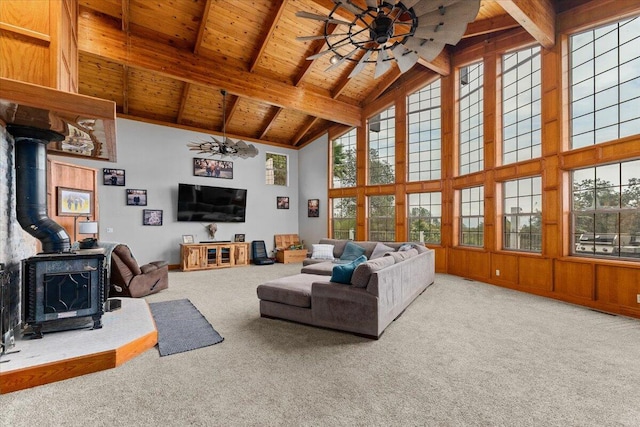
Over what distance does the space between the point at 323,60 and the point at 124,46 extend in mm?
3984

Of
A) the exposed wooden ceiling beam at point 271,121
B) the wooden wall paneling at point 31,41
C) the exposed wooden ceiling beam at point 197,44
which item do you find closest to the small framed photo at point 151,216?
the exposed wooden ceiling beam at point 197,44

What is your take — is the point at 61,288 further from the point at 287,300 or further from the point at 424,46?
the point at 424,46

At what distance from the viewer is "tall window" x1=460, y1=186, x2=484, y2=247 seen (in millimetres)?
6641

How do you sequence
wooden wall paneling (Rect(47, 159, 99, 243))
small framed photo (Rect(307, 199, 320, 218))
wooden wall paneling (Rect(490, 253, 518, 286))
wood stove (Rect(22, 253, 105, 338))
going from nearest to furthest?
wood stove (Rect(22, 253, 105, 338)), wooden wall paneling (Rect(47, 159, 99, 243)), wooden wall paneling (Rect(490, 253, 518, 286)), small framed photo (Rect(307, 199, 320, 218))

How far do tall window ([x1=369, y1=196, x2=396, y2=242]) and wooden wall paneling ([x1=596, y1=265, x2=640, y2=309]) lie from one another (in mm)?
4468

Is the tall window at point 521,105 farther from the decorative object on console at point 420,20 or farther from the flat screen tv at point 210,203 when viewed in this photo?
the flat screen tv at point 210,203

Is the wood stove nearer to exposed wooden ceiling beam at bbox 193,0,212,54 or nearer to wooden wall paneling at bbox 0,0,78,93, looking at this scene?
wooden wall paneling at bbox 0,0,78,93

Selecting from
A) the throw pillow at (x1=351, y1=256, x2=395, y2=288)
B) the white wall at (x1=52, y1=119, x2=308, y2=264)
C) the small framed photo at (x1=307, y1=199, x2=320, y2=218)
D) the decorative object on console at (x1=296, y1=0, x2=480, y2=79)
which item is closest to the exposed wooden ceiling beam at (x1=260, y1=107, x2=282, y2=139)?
the white wall at (x1=52, y1=119, x2=308, y2=264)

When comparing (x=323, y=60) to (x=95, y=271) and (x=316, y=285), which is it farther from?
Answer: (x=95, y=271)

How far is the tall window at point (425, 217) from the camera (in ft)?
25.0

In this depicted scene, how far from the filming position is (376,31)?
3135 mm

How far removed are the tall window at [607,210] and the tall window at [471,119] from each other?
2056 millimetres

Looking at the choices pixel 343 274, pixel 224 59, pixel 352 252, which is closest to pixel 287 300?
pixel 343 274

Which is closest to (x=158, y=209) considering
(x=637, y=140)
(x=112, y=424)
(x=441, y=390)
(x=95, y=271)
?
(x=95, y=271)
